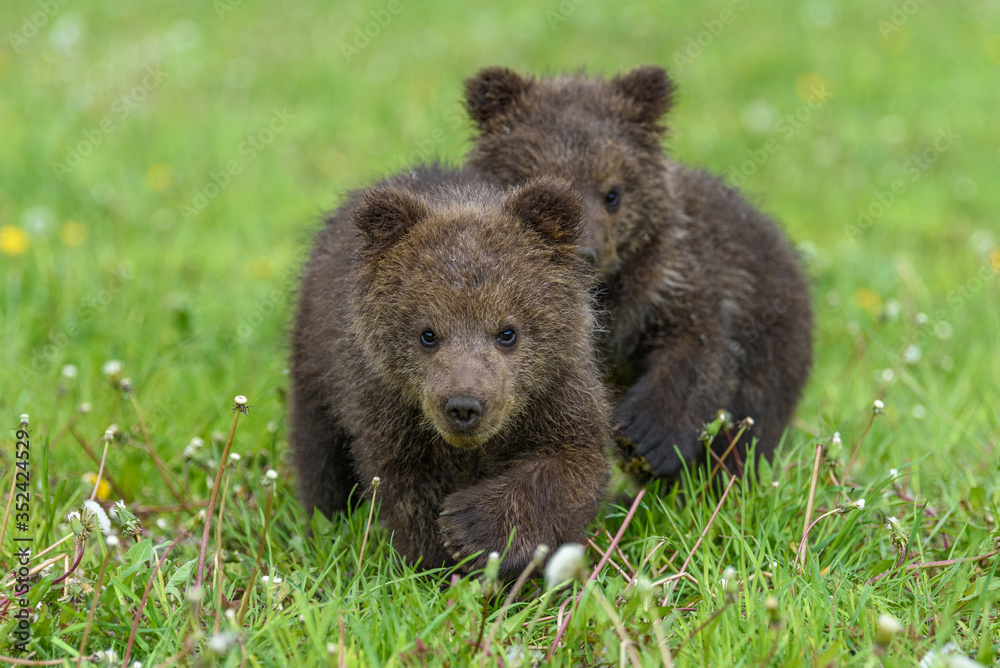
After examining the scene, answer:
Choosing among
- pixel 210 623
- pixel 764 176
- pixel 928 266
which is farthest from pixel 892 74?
pixel 210 623

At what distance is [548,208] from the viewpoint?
12.6ft

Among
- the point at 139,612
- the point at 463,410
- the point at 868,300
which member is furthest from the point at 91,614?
the point at 868,300

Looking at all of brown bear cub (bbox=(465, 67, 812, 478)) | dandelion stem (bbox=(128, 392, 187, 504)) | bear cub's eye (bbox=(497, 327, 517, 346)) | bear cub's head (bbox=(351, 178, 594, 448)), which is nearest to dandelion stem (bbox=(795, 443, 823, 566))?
brown bear cub (bbox=(465, 67, 812, 478))

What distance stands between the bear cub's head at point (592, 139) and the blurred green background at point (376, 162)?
349 millimetres

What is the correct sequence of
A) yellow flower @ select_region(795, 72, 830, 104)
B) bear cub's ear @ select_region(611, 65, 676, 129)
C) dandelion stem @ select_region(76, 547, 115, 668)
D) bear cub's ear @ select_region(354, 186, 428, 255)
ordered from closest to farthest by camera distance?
dandelion stem @ select_region(76, 547, 115, 668) < bear cub's ear @ select_region(354, 186, 428, 255) < bear cub's ear @ select_region(611, 65, 676, 129) < yellow flower @ select_region(795, 72, 830, 104)

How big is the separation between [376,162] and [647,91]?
4213 millimetres

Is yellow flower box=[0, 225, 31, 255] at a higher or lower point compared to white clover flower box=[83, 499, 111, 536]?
higher

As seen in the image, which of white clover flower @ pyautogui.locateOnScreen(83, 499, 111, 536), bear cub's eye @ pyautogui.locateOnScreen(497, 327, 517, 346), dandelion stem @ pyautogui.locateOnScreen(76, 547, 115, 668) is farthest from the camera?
bear cub's eye @ pyautogui.locateOnScreen(497, 327, 517, 346)

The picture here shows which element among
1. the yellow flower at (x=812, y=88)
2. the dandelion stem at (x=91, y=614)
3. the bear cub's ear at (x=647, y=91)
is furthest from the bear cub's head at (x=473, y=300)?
the yellow flower at (x=812, y=88)

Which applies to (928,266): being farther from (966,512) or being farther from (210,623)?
(210,623)

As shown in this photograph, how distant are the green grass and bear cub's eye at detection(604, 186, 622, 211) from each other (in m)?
1.38

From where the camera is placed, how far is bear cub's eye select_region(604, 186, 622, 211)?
5023 mm

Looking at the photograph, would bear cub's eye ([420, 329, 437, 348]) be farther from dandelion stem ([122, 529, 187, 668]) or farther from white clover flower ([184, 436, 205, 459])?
white clover flower ([184, 436, 205, 459])

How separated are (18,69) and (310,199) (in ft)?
12.5
